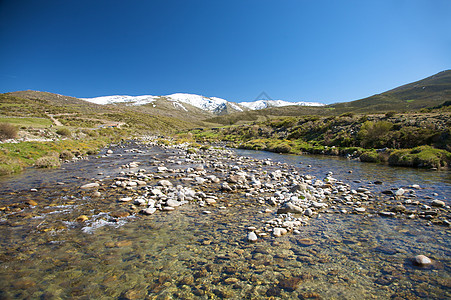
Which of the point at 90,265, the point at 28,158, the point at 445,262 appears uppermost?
the point at 28,158

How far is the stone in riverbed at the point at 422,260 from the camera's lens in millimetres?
4570

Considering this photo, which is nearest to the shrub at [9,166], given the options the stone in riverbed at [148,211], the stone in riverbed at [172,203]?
the stone in riverbed at [148,211]

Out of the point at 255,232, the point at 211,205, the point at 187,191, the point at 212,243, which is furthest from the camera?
the point at 187,191

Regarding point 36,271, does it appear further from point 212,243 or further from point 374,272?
point 374,272

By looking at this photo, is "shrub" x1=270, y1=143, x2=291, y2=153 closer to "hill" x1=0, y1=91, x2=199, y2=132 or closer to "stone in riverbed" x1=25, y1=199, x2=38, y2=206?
"stone in riverbed" x1=25, y1=199, x2=38, y2=206

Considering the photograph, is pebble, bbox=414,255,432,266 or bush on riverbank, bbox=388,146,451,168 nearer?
pebble, bbox=414,255,432,266

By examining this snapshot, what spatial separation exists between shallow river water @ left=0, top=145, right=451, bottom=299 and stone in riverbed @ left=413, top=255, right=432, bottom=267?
0.13 m

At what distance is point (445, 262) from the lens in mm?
4648

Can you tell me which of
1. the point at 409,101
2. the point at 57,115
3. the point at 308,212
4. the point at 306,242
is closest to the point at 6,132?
the point at 308,212

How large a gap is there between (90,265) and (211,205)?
16.0ft

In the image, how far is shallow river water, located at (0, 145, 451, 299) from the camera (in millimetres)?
3840

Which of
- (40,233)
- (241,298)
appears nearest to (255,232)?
(241,298)

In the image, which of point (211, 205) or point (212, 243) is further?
point (211, 205)

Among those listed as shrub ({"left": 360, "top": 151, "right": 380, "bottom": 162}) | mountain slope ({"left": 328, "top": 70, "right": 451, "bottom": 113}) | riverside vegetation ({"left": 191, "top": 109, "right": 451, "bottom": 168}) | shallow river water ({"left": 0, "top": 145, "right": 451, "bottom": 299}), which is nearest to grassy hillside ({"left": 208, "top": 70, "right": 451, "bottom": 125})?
mountain slope ({"left": 328, "top": 70, "right": 451, "bottom": 113})
